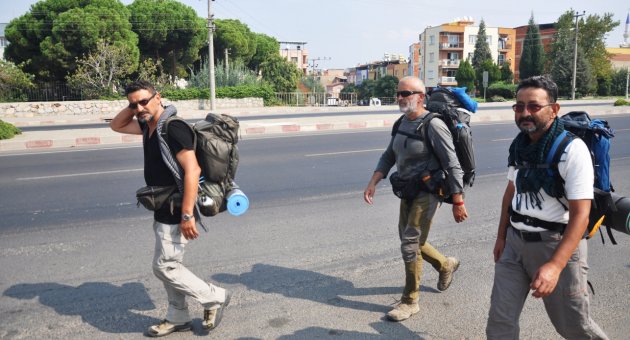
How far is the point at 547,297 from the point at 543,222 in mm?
370

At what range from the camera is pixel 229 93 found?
34594mm

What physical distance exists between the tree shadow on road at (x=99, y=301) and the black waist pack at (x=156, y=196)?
898mm

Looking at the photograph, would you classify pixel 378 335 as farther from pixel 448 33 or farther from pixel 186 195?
pixel 448 33

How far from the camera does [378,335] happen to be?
336cm

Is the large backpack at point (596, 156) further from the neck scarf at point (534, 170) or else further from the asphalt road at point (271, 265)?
the asphalt road at point (271, 265)

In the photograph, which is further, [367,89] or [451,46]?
[451,46]

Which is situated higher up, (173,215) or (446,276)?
(173,215)

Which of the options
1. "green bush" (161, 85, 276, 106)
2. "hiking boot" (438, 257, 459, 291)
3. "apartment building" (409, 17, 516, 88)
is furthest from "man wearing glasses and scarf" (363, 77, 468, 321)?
"apartment building" (409, 17, 516, 88)

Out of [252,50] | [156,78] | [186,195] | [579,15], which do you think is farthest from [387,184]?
[579,15]

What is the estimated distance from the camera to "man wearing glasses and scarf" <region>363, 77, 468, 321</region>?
3578mm

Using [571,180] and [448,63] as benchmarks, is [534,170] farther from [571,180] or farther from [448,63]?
[448,63]

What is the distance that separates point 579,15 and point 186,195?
6234 cm

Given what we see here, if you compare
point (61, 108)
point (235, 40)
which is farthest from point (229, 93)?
point (235, 40)

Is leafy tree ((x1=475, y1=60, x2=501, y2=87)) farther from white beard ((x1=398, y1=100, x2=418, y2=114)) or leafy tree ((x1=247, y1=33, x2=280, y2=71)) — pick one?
white beard ((x1=398, y1=100, x2=418, y2=114))
